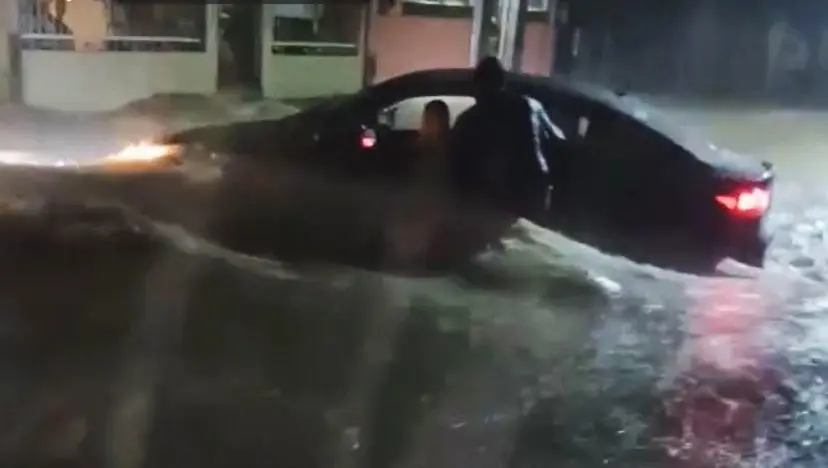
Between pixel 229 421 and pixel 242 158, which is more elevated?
pixel 242 158

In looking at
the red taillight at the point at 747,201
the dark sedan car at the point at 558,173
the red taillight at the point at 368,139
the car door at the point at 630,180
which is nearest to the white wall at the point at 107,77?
the dark sedan car at the point at 558,173

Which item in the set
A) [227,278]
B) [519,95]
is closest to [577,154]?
[519,95]

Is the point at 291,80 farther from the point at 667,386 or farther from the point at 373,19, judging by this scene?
the point at 667,386

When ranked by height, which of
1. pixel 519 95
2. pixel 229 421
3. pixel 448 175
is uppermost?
pixel 519 95

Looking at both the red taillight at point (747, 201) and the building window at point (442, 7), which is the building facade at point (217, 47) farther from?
the red taillight at point (747, 201)

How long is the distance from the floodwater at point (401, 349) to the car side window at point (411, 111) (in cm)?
28

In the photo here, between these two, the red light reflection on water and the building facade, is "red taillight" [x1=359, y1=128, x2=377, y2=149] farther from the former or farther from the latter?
the red light reflection on water

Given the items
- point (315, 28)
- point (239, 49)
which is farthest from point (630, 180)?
point (239, 49)

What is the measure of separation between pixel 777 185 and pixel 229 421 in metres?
1.13

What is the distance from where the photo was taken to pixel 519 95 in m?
2.31

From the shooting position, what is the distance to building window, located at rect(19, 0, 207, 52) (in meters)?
2.08

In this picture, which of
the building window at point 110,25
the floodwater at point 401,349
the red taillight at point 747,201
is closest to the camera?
the floodwater at point 401,349

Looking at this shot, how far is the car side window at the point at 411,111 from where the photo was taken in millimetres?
2262

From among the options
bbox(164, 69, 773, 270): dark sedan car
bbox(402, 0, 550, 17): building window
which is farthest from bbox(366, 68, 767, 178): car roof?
bbox(402, 0, 550, 17): building window
